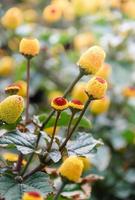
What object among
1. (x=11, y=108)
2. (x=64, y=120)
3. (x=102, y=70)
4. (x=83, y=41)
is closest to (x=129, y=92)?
(x=102, y=70)

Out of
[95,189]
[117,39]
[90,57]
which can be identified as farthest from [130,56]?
[90,57]

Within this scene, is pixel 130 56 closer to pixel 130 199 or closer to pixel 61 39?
pixel 61 39

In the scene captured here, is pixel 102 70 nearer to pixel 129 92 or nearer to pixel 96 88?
pixel 129 92

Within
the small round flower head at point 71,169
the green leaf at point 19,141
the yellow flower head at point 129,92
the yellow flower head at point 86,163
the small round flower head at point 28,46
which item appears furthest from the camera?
the yellow flower head at point 129,92

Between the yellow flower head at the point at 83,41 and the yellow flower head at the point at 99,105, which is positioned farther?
the yellow flower head at the point at 83,41

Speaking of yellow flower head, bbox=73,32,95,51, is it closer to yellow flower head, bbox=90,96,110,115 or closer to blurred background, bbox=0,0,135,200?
blurred background, bbox=0,0,135,200

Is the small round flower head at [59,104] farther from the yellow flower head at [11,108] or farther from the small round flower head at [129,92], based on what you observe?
the small round flower head at [129,92]

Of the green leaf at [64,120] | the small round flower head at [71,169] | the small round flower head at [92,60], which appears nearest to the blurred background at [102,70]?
the green leaf at [64,120]

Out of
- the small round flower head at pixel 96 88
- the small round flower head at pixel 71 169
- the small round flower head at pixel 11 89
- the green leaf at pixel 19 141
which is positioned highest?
the small round flower head at pixel 96 88
